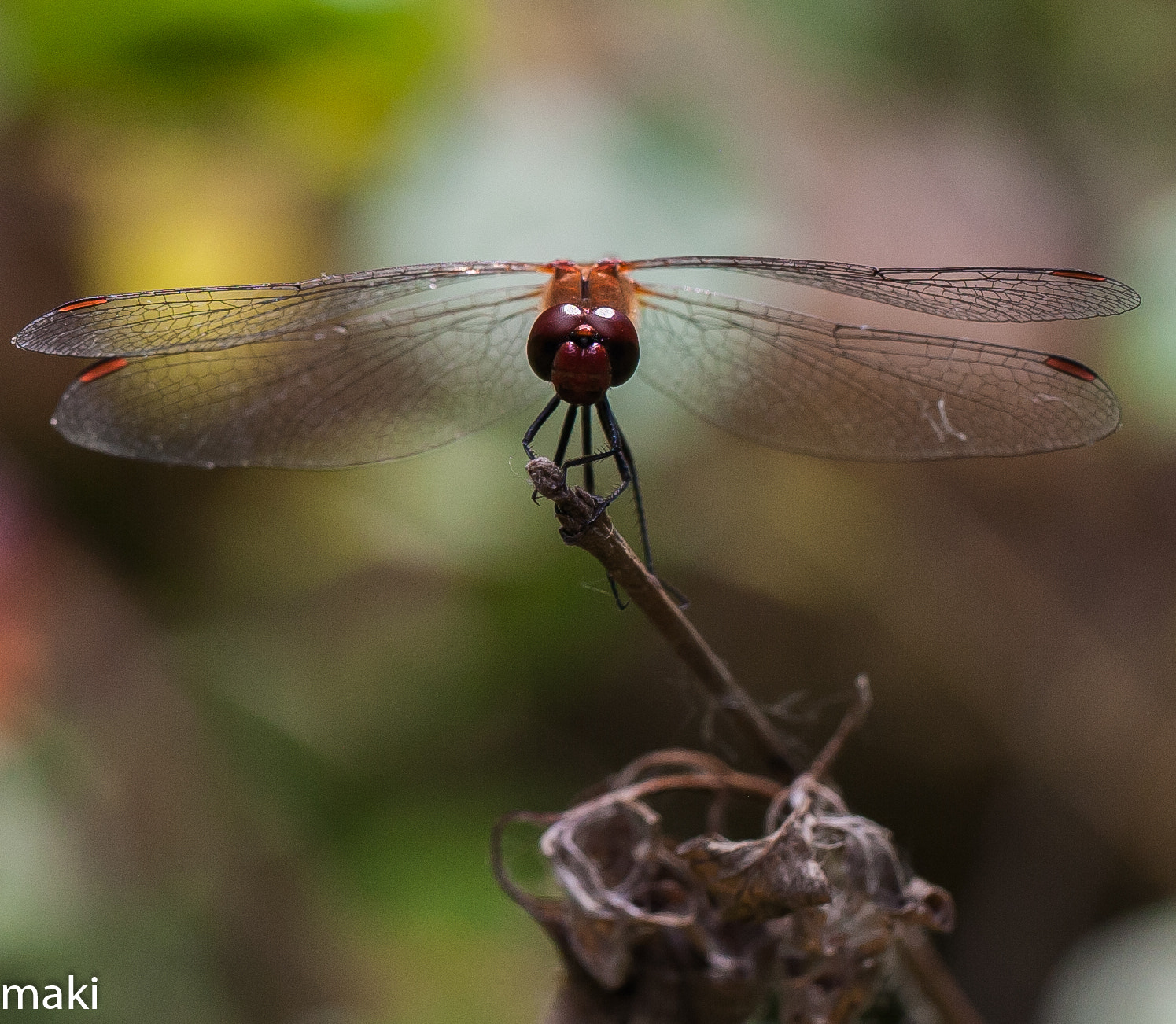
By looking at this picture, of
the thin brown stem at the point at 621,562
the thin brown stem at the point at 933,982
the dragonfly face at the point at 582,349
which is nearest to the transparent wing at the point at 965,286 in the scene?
the dragonfly face at the point at 582,349

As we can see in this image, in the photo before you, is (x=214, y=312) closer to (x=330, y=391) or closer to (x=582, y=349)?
(x=330, y=391)

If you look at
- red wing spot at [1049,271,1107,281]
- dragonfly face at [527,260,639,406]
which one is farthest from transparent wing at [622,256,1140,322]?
dragonfly face at [527,260,639,406]

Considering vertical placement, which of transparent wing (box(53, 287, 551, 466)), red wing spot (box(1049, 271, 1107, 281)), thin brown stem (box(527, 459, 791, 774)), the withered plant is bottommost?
the withered plant

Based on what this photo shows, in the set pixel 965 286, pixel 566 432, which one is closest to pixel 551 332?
pixel 566 432

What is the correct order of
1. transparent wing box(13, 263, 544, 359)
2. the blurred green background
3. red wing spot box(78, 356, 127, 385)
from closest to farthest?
transparent wing box(13, 263, 544, 359), red wing spot box(78, 356, 127, 385), the blurred green background

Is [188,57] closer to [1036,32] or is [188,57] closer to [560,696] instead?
[560,696]

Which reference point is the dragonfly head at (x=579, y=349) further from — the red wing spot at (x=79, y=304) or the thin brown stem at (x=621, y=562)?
the red wing spot at (x=79, y=304)

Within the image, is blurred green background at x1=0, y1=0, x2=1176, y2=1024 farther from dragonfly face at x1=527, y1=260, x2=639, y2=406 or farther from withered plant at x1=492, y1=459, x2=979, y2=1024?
withered plant at x1=492, y1=459, x2=979, y2=1024
